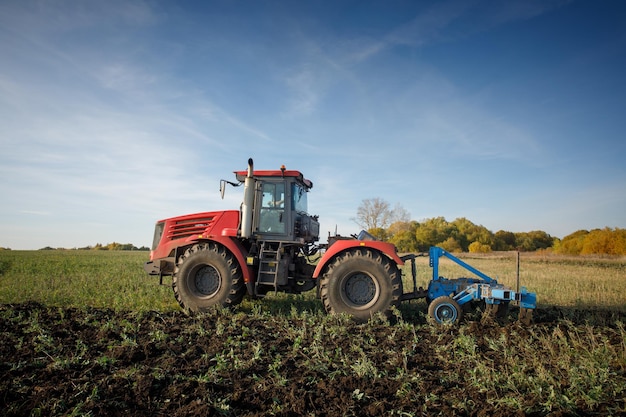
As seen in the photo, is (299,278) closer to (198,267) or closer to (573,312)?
(198,267)

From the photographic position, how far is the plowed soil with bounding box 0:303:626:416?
3.86 m

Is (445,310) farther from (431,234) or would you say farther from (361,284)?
(431,234)

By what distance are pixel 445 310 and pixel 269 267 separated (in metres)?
3.44

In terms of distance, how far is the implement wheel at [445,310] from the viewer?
23.0 feet

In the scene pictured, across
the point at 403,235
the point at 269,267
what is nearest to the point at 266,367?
the point at 269,267

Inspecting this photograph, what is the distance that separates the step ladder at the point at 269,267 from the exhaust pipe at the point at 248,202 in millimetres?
439

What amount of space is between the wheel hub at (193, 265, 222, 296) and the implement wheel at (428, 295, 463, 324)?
4.25 m

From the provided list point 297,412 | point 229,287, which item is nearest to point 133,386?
point 297,412

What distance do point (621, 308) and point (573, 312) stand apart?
8.30ft

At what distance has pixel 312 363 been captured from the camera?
504cm

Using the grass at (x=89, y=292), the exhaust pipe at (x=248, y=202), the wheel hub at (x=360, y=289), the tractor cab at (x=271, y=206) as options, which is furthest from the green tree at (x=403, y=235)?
the exhaust pipe at (x=248, y=202)

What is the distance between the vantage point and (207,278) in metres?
8.02

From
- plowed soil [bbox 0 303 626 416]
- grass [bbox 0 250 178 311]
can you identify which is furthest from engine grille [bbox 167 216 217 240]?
plowed soil [bbox 0 303 626 416]

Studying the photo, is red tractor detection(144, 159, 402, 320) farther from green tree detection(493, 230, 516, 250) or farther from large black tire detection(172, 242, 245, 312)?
green tree detection(493, 230, 516, 250)
